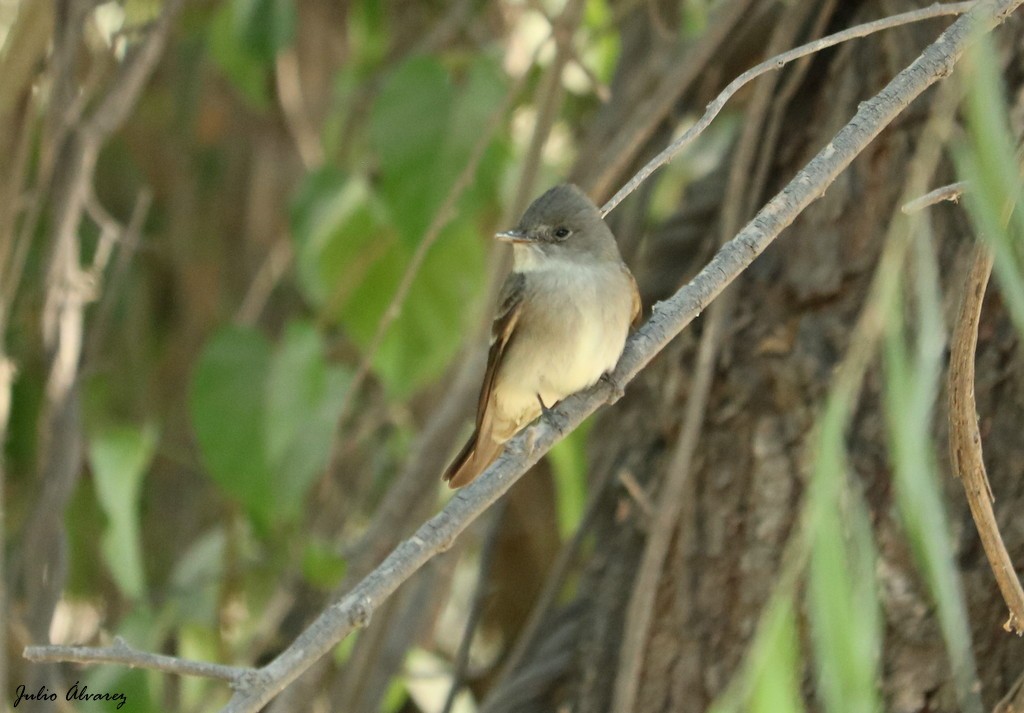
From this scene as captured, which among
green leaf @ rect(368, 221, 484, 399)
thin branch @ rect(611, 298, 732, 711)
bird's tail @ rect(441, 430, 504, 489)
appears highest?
green leaf @ rect(368, 221, 484, 399)

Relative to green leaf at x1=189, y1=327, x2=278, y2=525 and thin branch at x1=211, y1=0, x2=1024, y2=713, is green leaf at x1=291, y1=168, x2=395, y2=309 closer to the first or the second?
green leaf at x1=189, y1=327, x2=278, y2=525

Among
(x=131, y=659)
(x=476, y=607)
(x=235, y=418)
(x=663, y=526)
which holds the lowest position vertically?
(x=476, y=607)

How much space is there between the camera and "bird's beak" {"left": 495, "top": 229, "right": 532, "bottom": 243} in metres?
3.52

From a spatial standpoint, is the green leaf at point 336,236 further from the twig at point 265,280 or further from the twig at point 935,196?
the twig at point 935,196

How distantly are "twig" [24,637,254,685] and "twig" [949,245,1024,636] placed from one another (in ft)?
3.78

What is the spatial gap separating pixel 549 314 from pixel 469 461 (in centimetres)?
49

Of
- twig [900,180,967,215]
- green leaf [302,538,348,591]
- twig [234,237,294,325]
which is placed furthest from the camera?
twig [234,237,294,325]

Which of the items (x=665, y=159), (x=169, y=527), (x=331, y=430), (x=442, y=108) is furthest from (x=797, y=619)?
(x=169, y=527)

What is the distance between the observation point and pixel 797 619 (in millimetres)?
2746

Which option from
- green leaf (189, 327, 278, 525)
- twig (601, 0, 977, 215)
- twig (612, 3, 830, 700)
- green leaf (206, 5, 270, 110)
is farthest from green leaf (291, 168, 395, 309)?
→ twig (601, 0, 977, 215)

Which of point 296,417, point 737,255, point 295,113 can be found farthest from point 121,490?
point 737,255

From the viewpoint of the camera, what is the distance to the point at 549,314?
3.70m

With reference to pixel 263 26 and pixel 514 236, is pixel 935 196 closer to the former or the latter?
pixel 514 236

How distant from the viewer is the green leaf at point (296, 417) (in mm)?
4055
